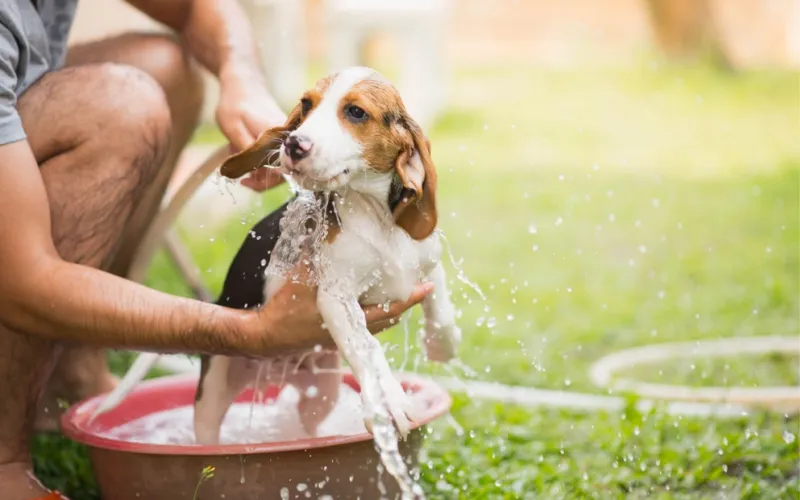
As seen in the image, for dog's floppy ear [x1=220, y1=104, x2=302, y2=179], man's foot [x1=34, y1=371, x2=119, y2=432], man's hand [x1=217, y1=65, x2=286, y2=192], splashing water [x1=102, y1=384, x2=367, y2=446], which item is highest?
dog's floppy ear [x1=220, y1=104, x2=302, y2=179]

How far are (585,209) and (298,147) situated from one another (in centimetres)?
463

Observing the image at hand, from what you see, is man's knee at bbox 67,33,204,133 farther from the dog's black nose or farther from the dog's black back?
the dog's black nose

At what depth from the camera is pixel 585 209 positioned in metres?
6.27

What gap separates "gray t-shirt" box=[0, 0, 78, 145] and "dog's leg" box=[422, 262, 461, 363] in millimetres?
841

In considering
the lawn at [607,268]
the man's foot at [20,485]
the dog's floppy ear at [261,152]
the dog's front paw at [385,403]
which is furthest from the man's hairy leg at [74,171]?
the dog's front paw at [385,403]

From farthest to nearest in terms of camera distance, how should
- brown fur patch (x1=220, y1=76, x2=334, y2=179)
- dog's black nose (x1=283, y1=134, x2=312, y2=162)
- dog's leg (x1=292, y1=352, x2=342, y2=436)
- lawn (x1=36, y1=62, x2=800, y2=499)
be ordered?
lawn (x1=36, y1=62, x2=800, y2=499) < dog's leg (x1=292, y1=352, x2=342, y2=436) < brown fur patch (x1=220, y1=76, x2=334, y2=179) < dog's black nose (x1=283, y1=134, x2=312, y2=162)

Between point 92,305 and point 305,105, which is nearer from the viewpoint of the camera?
point 305,105

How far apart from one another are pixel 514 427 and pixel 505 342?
944 mm

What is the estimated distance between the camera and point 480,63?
13.0 m

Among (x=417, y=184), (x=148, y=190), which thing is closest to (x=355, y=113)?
(x=417, y=184)

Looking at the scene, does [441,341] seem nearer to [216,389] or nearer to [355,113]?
[216,389]

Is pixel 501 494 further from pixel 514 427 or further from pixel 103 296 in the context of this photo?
pixel 103 296

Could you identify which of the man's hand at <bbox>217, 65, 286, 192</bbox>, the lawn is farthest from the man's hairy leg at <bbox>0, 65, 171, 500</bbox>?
the lawn

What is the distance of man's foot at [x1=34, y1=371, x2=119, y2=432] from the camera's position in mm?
2859
